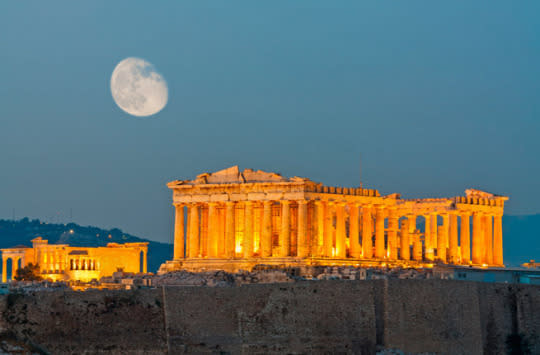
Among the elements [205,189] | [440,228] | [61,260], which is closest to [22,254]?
[61,260]

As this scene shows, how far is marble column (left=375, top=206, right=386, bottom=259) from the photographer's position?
110m

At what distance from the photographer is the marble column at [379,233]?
110 meters

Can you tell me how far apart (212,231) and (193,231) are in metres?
2.10

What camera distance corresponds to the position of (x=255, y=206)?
352 feet

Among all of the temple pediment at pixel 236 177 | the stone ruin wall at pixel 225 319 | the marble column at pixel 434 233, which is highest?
the temple pediment at pixel 236 177

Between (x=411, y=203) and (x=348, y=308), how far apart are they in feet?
120

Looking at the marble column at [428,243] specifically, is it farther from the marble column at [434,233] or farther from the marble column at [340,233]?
the marble column at [340,233]

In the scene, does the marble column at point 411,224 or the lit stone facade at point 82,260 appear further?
the lit stone facade at point 82,260

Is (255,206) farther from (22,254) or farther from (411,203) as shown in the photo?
(22,254)

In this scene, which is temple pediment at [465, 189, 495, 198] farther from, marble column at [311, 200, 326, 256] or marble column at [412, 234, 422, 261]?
marble column at [311, 200, 326, 256]

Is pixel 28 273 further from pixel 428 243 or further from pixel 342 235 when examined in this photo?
pixel 428 243

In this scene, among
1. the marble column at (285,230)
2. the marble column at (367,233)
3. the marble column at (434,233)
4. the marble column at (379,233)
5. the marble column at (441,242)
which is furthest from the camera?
the marble column at (434,233)

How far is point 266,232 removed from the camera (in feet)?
344

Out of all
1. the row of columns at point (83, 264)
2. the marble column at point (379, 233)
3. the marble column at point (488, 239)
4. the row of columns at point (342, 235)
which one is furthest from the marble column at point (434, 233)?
the row of columns at point (83, 264)
